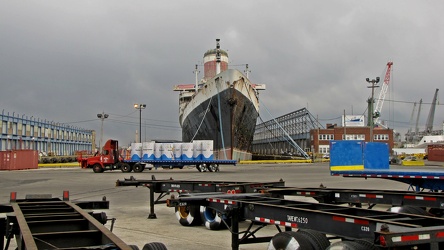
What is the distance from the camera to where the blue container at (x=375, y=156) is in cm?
1836

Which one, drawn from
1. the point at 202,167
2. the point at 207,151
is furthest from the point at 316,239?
the point at 202,167

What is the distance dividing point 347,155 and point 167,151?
2568 centimetres

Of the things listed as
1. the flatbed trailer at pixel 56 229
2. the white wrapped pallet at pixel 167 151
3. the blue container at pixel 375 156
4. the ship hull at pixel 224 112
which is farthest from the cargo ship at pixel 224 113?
the flatbed trailer at pixel 56 229

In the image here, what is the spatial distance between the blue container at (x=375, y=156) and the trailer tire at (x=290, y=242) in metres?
13.6

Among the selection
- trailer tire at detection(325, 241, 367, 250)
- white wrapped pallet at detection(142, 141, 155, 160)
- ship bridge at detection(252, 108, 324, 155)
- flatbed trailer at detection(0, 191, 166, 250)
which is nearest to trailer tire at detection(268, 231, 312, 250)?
trailer tire at detection(325, 241, 367, 250)

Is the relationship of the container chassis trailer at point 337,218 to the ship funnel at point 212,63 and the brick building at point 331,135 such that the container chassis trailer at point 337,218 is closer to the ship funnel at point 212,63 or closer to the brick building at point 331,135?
the ship funnel at point 212,63

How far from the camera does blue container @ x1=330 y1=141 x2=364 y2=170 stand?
17933 millimetres

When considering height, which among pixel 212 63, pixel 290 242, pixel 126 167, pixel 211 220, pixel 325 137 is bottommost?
pixel 211 220

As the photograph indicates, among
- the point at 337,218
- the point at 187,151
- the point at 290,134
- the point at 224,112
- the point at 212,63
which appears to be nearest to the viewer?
the point at 337,218

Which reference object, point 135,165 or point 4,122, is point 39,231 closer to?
point 135,165

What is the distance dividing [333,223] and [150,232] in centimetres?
606

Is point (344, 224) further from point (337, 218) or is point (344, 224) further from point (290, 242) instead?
point (290, 242)

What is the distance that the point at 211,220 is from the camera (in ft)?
34.9

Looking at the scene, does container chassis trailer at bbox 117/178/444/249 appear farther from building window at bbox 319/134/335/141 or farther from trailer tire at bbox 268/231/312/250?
building window at bbox 319/134/335/141
